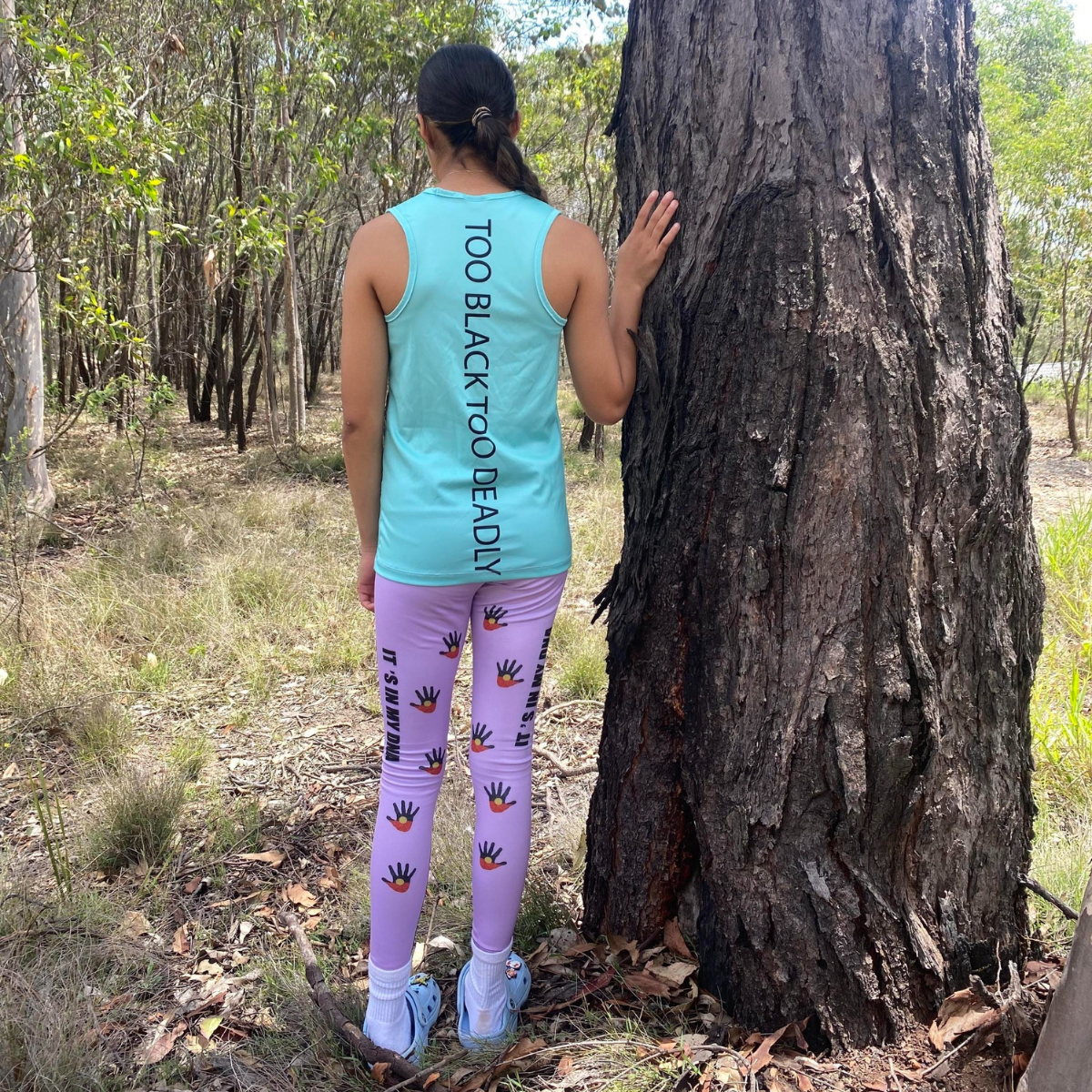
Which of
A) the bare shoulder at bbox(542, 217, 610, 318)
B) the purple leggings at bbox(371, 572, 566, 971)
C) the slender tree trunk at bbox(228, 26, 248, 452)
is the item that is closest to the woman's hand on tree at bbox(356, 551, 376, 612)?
the purple leggings at bbox(371, 572, 566, 971)

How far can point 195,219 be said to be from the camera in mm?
11781

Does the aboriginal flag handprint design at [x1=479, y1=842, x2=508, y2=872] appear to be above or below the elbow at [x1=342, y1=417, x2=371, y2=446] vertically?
below

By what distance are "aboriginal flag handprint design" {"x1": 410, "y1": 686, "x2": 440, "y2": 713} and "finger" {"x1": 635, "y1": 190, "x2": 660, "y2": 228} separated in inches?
41.1

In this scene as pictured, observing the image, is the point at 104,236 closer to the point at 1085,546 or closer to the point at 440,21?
the point at 440,21

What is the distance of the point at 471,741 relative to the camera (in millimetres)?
1826

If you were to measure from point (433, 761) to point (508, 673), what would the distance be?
254 mm

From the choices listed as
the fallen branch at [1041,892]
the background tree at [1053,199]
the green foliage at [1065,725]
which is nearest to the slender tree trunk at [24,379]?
the green foliage at [1065,725]

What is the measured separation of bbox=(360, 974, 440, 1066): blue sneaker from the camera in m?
1.90

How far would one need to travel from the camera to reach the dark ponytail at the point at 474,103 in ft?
5.16

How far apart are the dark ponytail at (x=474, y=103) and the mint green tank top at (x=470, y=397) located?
7 cm

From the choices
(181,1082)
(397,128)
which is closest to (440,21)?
(397,128)

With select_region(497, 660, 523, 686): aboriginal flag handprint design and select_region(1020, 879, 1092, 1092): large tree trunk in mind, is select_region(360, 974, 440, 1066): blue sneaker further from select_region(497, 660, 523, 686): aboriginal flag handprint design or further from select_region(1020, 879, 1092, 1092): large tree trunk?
select_region(1020, 879, 1092, 1092): large tree trunk

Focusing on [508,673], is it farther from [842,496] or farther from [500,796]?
[842,496]

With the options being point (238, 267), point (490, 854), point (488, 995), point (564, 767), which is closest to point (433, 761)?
point (490, 854)
